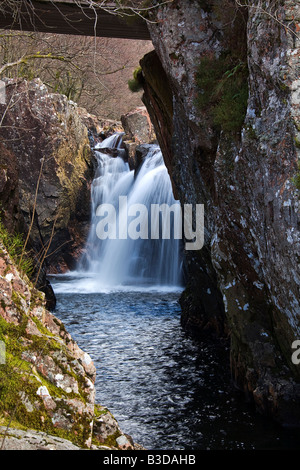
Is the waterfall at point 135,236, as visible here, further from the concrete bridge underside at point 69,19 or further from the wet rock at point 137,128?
the concrete bridge underside at point 69,19

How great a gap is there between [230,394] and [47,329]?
344cm

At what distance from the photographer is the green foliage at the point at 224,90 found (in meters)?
6.31

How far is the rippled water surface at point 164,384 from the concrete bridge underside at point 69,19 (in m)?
5.22

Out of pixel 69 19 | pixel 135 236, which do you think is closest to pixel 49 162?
pixel 135 236

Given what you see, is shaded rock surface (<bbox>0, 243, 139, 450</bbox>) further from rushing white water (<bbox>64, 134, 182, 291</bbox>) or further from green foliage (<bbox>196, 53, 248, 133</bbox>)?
rushing white water (<bbox>64, 134, 182, 291</bbox>)

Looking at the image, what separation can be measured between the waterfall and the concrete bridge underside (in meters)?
6.53

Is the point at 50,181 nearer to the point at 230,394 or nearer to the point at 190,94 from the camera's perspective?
the point at 190,94

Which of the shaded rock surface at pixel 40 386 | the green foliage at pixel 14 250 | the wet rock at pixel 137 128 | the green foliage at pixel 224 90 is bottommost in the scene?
the shaded rock surface at pixel 40 386

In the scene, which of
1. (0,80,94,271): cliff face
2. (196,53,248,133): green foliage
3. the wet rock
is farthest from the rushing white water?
(196,53,248,133): green foliage

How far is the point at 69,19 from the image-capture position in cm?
916

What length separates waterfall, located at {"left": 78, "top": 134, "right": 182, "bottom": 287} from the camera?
1595 centimetres

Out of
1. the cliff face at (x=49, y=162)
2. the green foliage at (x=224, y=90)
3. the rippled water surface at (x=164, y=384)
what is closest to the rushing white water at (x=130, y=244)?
the cliff face at (x=49, y=162)

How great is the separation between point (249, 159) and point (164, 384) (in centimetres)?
329

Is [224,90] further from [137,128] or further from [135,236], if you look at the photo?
[137,128]
